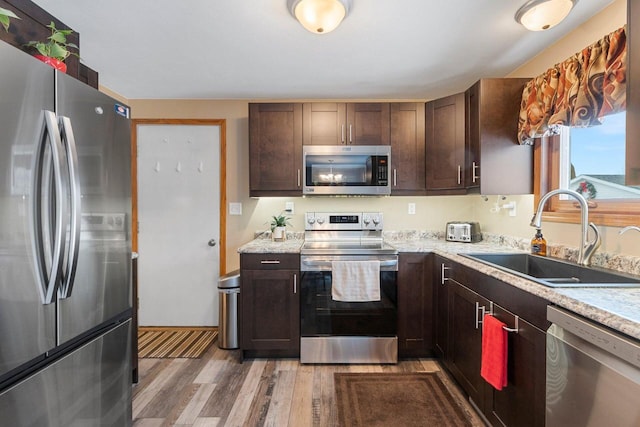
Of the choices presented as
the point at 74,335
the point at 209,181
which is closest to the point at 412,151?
the point at 209,181

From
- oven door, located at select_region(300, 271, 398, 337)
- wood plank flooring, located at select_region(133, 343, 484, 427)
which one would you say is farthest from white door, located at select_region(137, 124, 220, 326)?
oven door, located at select_region(300, 271, 398, 337)

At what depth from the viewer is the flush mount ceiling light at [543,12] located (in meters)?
1.56

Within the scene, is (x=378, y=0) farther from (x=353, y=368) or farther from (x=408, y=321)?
(x=353, y=368)

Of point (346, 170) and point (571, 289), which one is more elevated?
point (346, 170)

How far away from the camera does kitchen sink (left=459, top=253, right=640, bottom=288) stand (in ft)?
4.42

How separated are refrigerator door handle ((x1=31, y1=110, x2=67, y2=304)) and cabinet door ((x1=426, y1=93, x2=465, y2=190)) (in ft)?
8.33

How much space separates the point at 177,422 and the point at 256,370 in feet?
2.22

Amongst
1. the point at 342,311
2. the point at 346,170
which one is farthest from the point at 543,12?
the point at 342,311

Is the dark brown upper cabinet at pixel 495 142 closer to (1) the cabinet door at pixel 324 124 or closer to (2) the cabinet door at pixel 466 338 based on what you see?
(2) the cabinet door at pixel 466 338

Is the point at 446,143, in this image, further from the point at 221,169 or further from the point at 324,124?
the point at 221,169

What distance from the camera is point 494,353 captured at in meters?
1.52

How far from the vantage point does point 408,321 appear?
2.48m

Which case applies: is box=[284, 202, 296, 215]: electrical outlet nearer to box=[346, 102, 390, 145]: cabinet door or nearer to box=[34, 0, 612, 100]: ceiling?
box=[346, 102, 390, 145]: cabinet door

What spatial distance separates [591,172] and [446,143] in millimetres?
1014
